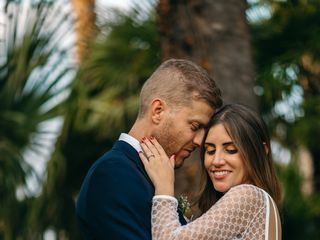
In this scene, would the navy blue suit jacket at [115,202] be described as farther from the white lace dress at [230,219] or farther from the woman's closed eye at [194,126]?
the woman's closed eye at [194,126]

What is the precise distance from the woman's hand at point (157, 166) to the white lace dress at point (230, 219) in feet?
0.17

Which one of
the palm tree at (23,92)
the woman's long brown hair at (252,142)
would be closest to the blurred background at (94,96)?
the palm tree at (23,92)

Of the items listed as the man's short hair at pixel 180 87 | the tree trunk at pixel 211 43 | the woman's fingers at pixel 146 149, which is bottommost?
the woman's fingers at pixel 146 149

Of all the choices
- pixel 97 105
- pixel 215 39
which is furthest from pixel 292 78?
pixel 215 39

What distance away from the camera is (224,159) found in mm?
3984

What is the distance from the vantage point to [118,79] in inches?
472

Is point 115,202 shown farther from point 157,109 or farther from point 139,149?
point 157,109

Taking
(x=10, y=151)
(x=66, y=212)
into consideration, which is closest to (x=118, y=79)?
(x=66, y=212)

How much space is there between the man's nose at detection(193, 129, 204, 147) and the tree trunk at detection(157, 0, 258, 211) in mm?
2533

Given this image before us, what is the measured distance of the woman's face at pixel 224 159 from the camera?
3980mm

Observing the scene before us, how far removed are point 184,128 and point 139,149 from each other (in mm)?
190

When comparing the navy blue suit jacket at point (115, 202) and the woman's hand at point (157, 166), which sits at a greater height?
the woman's hand at point (157, 166)

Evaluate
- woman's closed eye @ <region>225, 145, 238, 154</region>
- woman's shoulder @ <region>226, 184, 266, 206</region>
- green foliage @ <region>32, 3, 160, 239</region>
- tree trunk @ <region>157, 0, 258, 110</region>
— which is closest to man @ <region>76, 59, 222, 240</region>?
woman's closed eye @ <region>225, 145, 238, 154</region>

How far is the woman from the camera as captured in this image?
3732 millimetres
